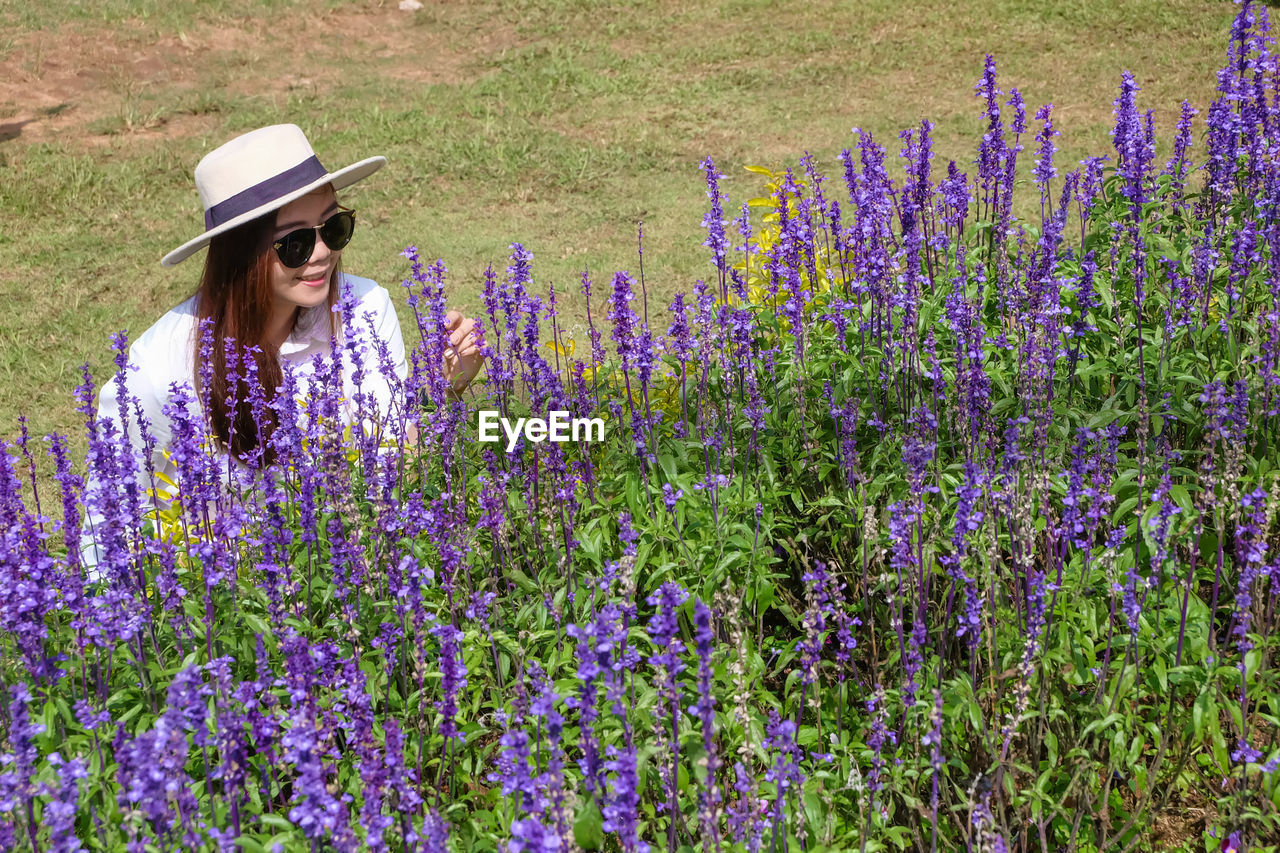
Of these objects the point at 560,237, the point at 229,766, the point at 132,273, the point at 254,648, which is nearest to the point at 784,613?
the point at 254,648

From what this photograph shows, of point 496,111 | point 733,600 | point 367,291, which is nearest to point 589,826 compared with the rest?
point 733,600

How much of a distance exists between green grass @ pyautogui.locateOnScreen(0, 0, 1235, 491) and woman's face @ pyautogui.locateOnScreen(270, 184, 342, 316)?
367 centimetres

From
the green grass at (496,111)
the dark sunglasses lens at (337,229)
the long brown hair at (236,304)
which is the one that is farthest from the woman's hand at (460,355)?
the green grass at (496,111)

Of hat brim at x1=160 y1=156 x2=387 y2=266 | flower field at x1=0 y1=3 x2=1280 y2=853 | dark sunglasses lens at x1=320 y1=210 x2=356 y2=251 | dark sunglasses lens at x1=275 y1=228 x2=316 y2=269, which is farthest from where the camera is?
dark sunglasses lens at x1=320 y1=210 x2=356 y2=251

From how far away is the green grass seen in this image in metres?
9.55

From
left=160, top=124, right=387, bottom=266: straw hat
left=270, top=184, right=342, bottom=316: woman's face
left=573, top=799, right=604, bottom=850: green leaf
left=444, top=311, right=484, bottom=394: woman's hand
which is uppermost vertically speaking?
left=160, top=124, right=387, bottom=266: straw hat

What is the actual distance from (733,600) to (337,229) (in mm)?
2664

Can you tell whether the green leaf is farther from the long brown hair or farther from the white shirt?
the long brown hair

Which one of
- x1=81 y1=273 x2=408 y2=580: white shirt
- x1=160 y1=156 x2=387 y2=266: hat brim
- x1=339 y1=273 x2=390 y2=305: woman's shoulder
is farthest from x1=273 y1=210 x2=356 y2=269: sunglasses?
x1=339 y1=273 x2=390 y2=305: woman's shoulder

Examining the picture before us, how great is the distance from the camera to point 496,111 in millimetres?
13172

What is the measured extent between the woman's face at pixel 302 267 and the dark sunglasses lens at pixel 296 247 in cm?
3

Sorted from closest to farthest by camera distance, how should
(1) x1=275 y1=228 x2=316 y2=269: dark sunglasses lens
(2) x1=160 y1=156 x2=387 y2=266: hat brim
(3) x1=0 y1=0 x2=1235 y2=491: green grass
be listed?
(2) x1=160 y1=156 x2=387 y2=266: hat brim
(1) x1=275 y1=228 x2=316 y2=269: dark sunglasses lens
(3) x1=0 y1=0 x2=1235 y2=491: green grass

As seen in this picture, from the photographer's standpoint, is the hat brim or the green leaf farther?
the hat brim

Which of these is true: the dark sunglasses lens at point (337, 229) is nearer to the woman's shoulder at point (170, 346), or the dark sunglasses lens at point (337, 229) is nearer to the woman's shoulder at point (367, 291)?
the woman's shoulder at point (367, 291)
